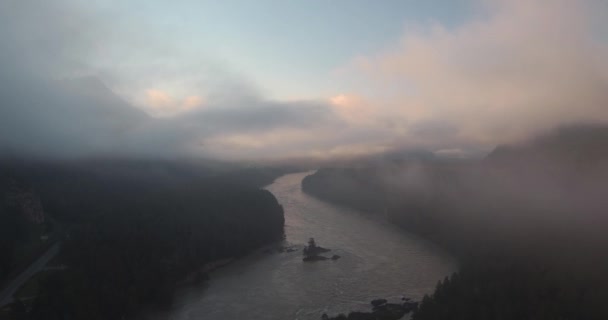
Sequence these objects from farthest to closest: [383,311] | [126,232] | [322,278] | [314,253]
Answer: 1. [314,253]
2. [126,232]
3. [322,278]
4. [383,311]

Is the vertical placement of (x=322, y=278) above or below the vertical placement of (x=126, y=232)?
below

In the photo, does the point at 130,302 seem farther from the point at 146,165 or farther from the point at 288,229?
the point at 146,165

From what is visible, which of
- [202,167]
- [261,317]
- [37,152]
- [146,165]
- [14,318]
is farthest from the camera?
[202,167]

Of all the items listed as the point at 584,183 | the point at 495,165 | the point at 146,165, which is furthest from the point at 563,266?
the point at 146,165

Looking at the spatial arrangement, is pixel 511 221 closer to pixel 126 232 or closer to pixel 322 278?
pixel 322 278

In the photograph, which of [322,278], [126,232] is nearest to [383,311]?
[322,278]

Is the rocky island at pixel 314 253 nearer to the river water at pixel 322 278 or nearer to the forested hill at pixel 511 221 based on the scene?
the river water at pixel 322 278
